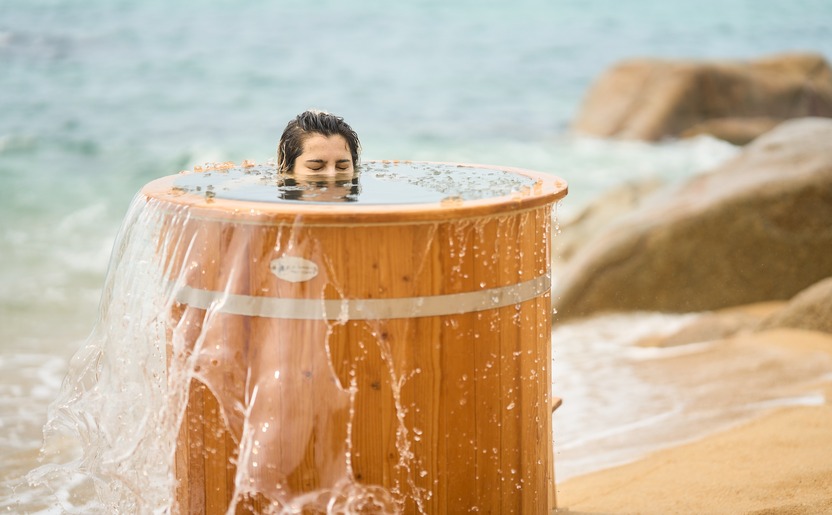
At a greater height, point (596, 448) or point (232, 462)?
point (232, 462)

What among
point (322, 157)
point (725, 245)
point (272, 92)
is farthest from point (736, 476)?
point (272, 92)

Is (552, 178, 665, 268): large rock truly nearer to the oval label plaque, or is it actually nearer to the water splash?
the water splash

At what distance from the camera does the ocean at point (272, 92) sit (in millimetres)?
11994

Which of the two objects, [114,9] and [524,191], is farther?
[114,9]

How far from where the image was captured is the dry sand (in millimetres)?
3787

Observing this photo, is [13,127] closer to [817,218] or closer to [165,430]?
[817,218]

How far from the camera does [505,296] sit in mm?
2852

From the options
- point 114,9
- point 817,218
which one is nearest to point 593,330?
point 817,218

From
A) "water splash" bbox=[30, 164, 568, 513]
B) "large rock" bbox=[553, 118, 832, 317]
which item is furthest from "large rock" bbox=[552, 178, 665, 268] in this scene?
"water splash" bbox=[30, 164, 568, 513]

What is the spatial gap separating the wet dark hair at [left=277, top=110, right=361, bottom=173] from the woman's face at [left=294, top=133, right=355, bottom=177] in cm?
2

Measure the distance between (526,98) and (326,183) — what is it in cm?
1941

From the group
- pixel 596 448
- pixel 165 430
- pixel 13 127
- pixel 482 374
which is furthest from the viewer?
pixel 13 127

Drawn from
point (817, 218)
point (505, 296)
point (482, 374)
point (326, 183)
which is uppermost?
point (326, 183)

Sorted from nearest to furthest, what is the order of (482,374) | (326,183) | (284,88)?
(482,374)
(326,183)
(284,88)
